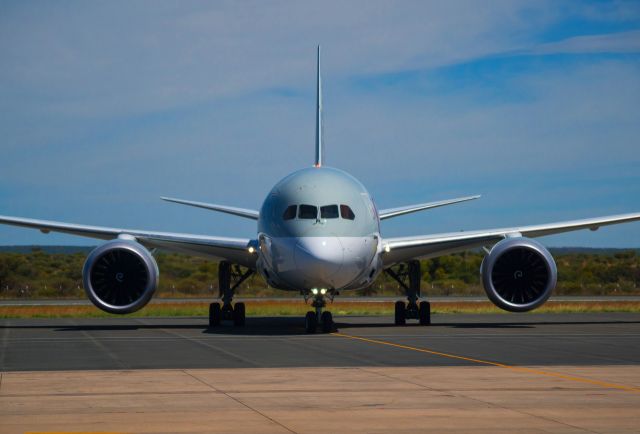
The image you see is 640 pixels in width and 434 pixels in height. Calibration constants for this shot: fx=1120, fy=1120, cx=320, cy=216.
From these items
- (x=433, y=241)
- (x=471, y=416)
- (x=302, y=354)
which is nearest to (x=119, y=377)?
(x=302, y=354)

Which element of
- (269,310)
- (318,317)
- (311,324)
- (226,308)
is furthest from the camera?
(269,310)

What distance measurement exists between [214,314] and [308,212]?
6082 mm

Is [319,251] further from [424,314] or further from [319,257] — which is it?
[424,314]

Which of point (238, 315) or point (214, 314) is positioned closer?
point (214, 314)

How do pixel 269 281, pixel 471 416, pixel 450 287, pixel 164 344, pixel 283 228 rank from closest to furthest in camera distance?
pixel 471 416, pixel 164 344, pixel 283 228, pixel 269 281, pixel 450 287

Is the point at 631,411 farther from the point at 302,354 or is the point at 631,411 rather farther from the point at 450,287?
the point at 450,287

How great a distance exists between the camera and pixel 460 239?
27.7m

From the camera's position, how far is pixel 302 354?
18703 mm

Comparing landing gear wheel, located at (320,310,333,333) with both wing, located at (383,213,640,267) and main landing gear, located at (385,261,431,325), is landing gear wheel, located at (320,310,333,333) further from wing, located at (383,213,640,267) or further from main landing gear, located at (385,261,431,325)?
main landing gear, located at (385,261,431,325)

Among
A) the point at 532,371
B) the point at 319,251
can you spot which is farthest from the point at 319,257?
the point at 532,371

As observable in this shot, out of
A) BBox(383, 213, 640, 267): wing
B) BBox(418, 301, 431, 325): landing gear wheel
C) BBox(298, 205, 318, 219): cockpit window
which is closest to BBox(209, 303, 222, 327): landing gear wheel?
BBox(383, 213, 640, 267): wing

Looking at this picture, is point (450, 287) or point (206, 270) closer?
point (450, 287)

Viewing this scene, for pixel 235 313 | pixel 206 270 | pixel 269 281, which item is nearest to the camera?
pixel 269 281

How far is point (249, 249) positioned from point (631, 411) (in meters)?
16.9
